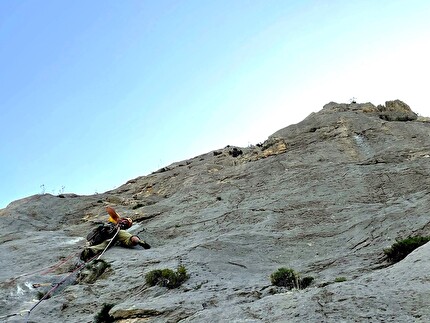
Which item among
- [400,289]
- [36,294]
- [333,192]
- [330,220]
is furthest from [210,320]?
[333,192]

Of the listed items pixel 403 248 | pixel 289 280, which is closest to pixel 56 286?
pixel 289 280

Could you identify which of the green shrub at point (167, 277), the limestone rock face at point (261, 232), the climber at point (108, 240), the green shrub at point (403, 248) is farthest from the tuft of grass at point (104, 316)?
the green shrub at point (403, 248)

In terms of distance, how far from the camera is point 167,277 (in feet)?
44.0

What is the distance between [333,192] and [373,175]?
6.94 ft

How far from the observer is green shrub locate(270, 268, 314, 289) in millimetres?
11805

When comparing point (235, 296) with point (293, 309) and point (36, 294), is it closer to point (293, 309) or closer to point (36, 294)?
point (293, 309)

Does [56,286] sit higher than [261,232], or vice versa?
[261,232]

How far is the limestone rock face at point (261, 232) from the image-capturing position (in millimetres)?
9859

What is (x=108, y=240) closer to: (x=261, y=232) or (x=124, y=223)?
(x=124, y=223)

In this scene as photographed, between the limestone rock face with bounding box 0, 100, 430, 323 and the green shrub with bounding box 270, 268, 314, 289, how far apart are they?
0.84 ft

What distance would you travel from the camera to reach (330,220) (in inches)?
691

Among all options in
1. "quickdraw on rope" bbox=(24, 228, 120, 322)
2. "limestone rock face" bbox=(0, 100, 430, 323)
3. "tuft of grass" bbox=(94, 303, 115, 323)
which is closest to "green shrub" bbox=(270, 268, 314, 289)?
"limestone rock face" bbox=(0, 100, 430, 323)

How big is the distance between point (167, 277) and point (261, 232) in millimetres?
5177

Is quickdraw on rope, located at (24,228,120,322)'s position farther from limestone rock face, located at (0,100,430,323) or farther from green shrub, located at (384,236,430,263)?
green shrub, located at (384,236,430,263)
